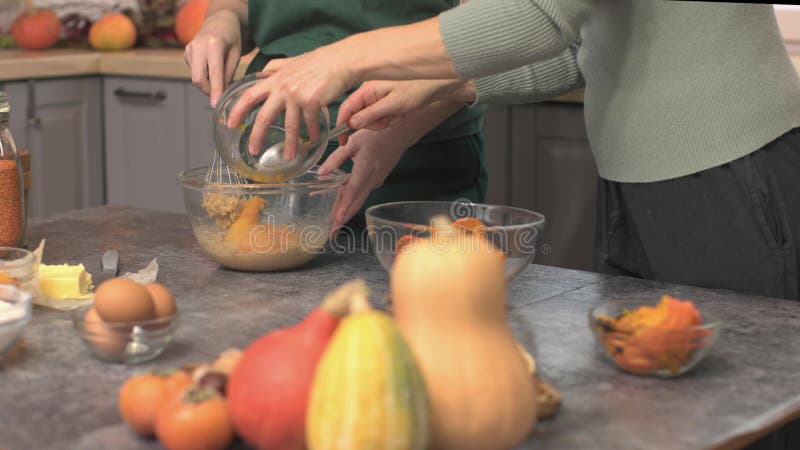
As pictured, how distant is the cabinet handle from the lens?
3209 mm

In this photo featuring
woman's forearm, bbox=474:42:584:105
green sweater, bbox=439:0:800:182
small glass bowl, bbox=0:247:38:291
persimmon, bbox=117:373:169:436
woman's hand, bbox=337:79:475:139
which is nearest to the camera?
persimmon, bbox=117:373:169:436

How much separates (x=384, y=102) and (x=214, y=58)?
0.94 ft

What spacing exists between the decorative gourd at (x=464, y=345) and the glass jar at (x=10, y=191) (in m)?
0.82

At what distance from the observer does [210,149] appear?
317 cm

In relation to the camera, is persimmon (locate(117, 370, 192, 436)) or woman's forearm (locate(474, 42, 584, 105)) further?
A: woman's forearm (locate(474, 42, 584, 105))

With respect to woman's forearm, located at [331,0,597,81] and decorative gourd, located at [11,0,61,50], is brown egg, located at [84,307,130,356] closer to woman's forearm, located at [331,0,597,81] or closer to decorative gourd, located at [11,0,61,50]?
woman's forearm, located at [331,0,597,81]

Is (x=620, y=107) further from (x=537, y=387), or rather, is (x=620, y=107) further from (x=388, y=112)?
(x=537, y=387)

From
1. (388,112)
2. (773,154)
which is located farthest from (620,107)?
(388,112)

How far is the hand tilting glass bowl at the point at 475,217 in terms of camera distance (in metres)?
1.36

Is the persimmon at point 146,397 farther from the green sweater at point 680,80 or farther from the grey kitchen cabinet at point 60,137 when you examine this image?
the grey kitchen cabinet at point 60,137

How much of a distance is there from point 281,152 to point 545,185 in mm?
1322

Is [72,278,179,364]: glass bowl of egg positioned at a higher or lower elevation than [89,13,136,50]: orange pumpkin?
lower

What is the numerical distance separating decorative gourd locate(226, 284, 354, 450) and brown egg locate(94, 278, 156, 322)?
0.28 metres

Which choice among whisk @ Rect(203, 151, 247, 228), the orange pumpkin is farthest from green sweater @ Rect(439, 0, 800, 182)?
the orange pumpkin
